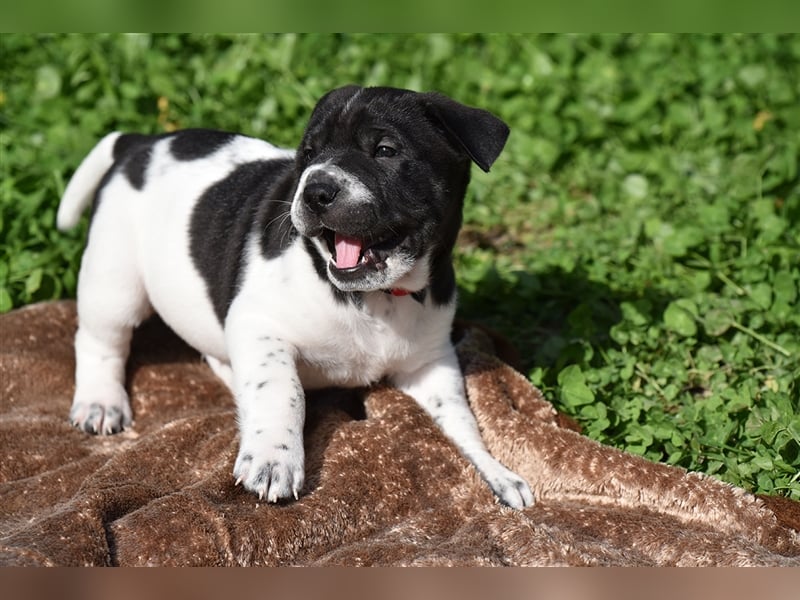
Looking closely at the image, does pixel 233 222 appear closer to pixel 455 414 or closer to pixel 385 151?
pixel 385 151

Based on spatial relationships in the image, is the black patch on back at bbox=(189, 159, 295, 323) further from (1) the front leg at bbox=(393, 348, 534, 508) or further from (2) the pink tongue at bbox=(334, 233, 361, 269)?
(1) the front leg at bbox=(393, 348, 534, 508)

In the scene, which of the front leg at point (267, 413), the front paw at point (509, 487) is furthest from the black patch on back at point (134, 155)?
the front paw at point (509, 487)

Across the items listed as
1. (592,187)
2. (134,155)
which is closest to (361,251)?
(134,155)

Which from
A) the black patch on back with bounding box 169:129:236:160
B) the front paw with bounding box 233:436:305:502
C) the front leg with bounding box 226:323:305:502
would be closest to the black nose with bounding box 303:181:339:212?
the front leg with bounding box 226:323:305:502

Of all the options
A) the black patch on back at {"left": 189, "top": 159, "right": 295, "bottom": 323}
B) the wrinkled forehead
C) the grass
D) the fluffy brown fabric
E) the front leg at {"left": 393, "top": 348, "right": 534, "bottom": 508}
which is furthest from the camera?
the grass

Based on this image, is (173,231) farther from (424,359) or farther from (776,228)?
(776,228)
